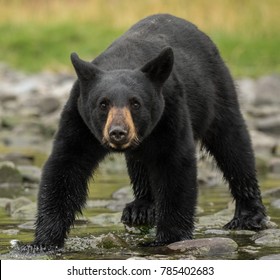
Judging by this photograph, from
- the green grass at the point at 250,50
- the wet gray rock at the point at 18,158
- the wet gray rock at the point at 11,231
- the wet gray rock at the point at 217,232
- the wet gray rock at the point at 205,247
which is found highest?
the green grass at the point at 250,50

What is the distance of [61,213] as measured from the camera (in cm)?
699

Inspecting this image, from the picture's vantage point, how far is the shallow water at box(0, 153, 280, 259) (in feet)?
21.6

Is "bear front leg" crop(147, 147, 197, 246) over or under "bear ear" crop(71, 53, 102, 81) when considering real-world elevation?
under

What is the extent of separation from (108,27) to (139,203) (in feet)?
57.7

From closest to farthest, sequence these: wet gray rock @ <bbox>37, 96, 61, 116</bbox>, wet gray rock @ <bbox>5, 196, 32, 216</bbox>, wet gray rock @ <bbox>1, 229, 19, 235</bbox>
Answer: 1. wet gray rock @ <bbox>1, 229, 19, 235</bbox>
2. wet gray rock @ <bbox>5, 196, 32, 216</bbox>
3. wet gray rock @ <bbox>37, 96, 61, 116</bbox>

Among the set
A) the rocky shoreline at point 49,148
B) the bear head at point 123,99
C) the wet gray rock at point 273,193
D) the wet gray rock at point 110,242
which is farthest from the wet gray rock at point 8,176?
the bear head at point 123,99

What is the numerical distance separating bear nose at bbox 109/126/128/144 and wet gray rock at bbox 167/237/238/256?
2.98 feet

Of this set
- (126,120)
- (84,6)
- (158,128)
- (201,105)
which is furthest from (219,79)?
(84,6)

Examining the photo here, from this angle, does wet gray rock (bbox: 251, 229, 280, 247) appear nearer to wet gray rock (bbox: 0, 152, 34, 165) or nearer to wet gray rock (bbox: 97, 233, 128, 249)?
wet gray rock (bbox: 97, 233, 128, 249)

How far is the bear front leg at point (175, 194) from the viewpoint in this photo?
691cm

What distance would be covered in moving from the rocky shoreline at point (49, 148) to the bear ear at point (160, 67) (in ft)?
3.66

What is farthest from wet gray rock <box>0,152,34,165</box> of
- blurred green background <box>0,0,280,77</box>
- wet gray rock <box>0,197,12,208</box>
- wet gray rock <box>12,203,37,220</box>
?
blurred green background <box>0,0,280,77</box>

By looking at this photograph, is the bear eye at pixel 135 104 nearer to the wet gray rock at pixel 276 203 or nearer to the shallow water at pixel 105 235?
the shallow water at pixel 105 235

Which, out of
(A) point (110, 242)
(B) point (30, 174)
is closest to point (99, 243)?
(A) point (110, 242)
